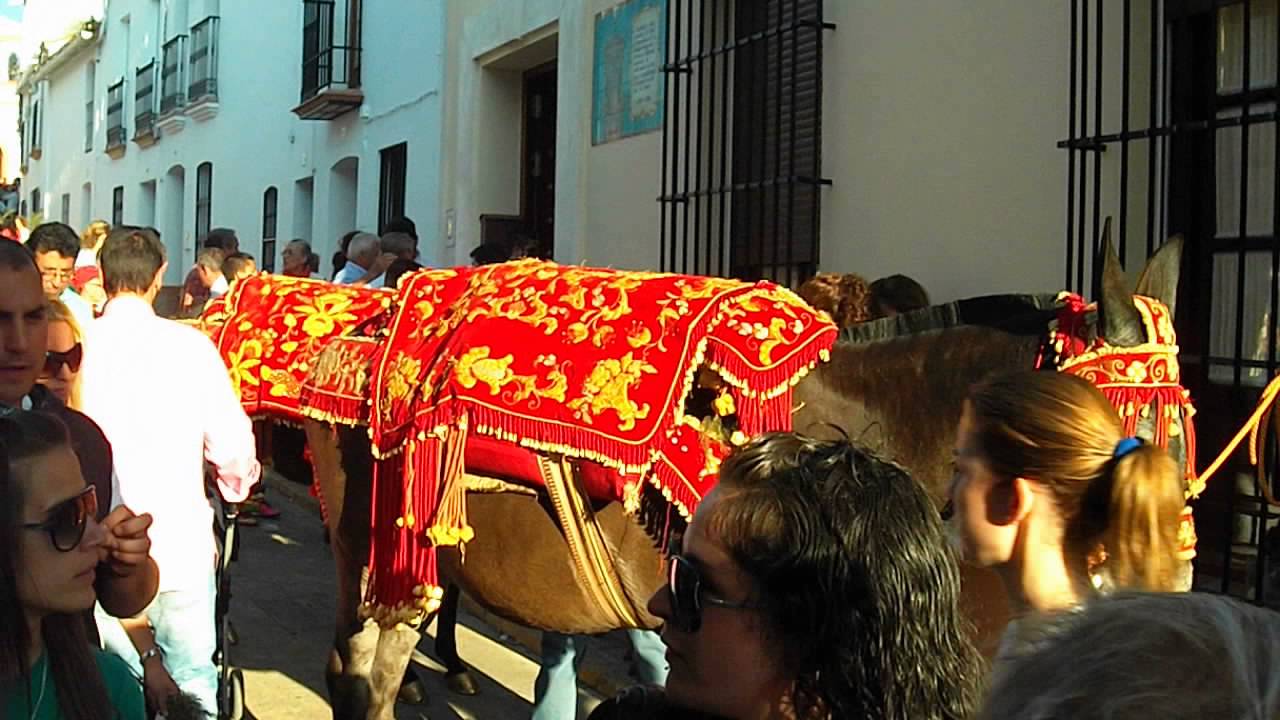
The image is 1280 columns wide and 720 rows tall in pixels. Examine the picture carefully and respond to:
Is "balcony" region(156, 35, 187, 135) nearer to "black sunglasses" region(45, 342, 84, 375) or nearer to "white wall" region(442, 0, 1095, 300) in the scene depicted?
"white wall" region(442, 0, 1095, 300)

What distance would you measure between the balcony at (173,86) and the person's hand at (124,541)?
76.0ft

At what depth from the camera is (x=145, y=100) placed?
2894 cm

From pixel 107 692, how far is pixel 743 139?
7.03 meters

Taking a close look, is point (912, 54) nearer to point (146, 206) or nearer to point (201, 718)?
point (201, 718)

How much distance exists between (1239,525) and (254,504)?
7.69 meters

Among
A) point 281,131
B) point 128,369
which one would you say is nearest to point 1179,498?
point 128,369

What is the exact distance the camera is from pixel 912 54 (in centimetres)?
756

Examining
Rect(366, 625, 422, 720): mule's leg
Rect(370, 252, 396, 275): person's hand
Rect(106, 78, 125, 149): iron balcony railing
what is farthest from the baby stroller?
Rect(106, 78, 125, 149): iron balcony railing

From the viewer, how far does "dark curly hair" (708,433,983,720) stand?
192cm

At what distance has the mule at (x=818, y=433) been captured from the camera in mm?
3887

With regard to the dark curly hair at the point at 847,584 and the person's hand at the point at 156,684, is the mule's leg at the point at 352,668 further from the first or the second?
the dark curly hair at the point at 847,584

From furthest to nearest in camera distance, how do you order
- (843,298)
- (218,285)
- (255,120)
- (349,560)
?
1. (255,120)
2. (218,285)
3. (843,298)
4. (349,560)

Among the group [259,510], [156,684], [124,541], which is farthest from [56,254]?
[124,541]

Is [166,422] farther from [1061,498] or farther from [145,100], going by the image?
[145,100]
